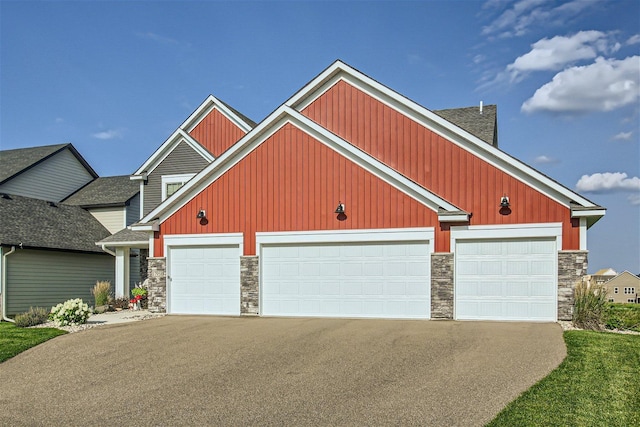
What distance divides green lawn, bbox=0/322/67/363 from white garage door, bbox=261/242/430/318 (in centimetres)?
591

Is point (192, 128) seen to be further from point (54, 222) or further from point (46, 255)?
point (46, 255)

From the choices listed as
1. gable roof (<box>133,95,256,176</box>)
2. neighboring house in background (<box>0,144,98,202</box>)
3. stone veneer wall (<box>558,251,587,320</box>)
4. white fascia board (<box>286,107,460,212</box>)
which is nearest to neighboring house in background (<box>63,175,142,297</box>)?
neighboring house in background (<box>0,144,98,202</box>)

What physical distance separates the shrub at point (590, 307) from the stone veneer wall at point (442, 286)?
3203 millimetres

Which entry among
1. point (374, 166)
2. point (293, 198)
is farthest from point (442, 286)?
point (293, 198)

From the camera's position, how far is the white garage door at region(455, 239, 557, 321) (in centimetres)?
1469

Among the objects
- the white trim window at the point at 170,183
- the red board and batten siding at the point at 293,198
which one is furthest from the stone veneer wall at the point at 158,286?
the white trim window at the point at 170,183

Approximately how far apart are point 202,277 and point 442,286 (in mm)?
7476

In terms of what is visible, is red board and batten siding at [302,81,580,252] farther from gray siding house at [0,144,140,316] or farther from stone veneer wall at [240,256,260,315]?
gray siding house at [0,144,140,316]

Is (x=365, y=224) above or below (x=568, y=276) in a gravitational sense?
above

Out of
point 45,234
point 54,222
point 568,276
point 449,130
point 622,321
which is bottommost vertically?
point 622,321

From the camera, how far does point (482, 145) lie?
15.5 meters

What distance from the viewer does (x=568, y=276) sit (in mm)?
14461

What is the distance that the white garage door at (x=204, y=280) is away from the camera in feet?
55.6

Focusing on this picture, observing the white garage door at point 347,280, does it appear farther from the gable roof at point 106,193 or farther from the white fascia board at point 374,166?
the gable roof at point 106,193
